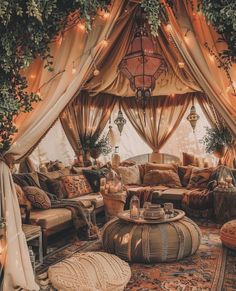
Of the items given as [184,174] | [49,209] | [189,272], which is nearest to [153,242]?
[189,272]

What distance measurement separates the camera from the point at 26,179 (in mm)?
4957

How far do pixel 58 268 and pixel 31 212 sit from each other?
5.58 feet

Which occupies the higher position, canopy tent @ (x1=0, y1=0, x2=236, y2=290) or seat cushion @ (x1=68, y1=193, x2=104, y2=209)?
canopy tent @ (x1=0, y1=0, x2=236, y2=290)

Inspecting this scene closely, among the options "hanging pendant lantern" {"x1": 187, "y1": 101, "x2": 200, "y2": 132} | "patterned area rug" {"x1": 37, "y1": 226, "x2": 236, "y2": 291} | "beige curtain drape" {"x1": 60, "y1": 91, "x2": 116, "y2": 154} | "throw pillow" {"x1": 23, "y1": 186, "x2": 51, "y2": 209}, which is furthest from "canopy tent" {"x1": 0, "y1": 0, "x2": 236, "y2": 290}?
"hanging pendant lantern" {"x1": 187, "y1": 101, "x2": 200, "y2": 132}

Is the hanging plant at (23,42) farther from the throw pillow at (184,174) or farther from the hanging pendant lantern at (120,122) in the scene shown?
the hanging pendant lantern at (120,122)

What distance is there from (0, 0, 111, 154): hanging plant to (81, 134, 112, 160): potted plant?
490 centimetres

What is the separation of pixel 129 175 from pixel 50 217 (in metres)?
3.01

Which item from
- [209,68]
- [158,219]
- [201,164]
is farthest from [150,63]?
[201,164]

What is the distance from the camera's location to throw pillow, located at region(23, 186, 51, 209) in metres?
4.52

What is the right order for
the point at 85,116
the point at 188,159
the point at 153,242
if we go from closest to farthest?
the point at 153,242 < the point at 188,159 < the point at 85,116

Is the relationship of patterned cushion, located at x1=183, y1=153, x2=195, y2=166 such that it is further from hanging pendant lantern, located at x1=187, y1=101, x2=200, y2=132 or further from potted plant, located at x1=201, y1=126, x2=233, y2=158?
hanging pendant lantern, located at x1=187, y1=101, x2=200, y2=132

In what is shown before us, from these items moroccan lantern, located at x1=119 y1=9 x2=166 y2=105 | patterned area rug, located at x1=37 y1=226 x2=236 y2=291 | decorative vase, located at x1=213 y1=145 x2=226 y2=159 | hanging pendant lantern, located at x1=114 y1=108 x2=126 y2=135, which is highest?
moroccan lantern, located at x1=119 y1=9 x2=166 y2=105

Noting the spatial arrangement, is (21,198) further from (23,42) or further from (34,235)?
(23,42)

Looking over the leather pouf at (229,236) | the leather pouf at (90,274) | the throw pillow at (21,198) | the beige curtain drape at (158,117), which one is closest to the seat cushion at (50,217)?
the throw pillow at (21,198)
